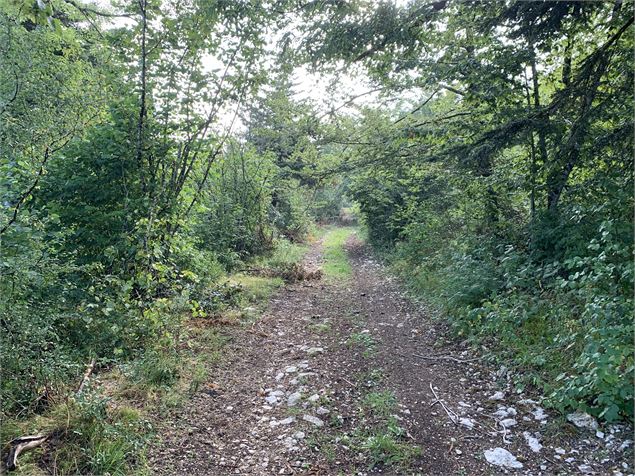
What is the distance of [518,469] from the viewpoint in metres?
3.12

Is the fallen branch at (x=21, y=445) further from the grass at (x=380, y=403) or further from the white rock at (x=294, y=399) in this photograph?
the grass at (x=380, y=403)

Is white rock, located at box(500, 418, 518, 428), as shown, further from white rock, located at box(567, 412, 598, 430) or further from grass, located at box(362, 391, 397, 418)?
grass, located at box(362, 391, 397, 418)

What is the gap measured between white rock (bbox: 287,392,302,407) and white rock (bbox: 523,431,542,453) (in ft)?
7.62

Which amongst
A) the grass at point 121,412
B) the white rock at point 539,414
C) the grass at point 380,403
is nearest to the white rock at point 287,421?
the grass at point 380,403

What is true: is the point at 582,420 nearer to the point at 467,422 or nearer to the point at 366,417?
the point at 467,422

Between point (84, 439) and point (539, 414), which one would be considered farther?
point (539, 414)

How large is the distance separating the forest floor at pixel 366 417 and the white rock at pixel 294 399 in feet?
0.08

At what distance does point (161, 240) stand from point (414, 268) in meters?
7.32

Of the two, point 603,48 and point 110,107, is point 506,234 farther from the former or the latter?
point 110,107

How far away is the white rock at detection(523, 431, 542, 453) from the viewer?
131 inches

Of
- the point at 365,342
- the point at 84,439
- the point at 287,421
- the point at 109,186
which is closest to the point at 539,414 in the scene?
the point at 287,421

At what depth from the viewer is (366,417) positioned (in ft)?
12.9

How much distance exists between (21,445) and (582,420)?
15.6ft

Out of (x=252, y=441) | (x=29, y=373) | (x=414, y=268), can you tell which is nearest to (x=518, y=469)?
(x=252, y=441)
